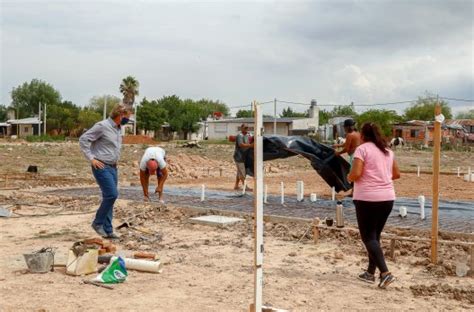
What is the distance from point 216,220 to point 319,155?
3734 millimetres

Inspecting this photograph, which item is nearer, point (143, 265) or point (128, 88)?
point (143, 265)

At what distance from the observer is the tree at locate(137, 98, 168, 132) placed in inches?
2744

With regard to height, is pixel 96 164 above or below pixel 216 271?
above

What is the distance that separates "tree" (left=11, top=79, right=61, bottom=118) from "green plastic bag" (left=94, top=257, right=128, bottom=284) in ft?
271

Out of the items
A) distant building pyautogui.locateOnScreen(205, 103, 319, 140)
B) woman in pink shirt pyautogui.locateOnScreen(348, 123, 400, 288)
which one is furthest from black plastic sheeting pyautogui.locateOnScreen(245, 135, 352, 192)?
distant building pyautogui.locateOnScreen(205, 103, 319, 140)

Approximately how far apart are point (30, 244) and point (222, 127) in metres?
63.1

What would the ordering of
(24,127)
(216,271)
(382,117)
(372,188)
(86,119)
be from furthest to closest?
(24,127) < (86,119) < (382,117) < (216,271) < (372,188)

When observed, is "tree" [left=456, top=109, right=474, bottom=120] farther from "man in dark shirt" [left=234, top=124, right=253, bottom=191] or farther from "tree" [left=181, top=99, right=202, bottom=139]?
"man in dark shirt" [left=234, top=124, right=253, bottom=191]

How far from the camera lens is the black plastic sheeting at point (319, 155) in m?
11.3

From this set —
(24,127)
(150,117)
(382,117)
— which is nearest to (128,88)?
(150,117)

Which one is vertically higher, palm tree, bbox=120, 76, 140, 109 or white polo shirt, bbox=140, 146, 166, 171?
palm tree, bbox=120, 76, 140, 109

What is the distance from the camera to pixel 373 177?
529cm

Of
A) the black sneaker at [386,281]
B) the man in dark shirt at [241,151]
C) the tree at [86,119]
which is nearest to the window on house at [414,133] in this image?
the tree at [86,119]

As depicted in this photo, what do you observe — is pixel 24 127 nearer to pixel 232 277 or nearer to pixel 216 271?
pixel 216 271
